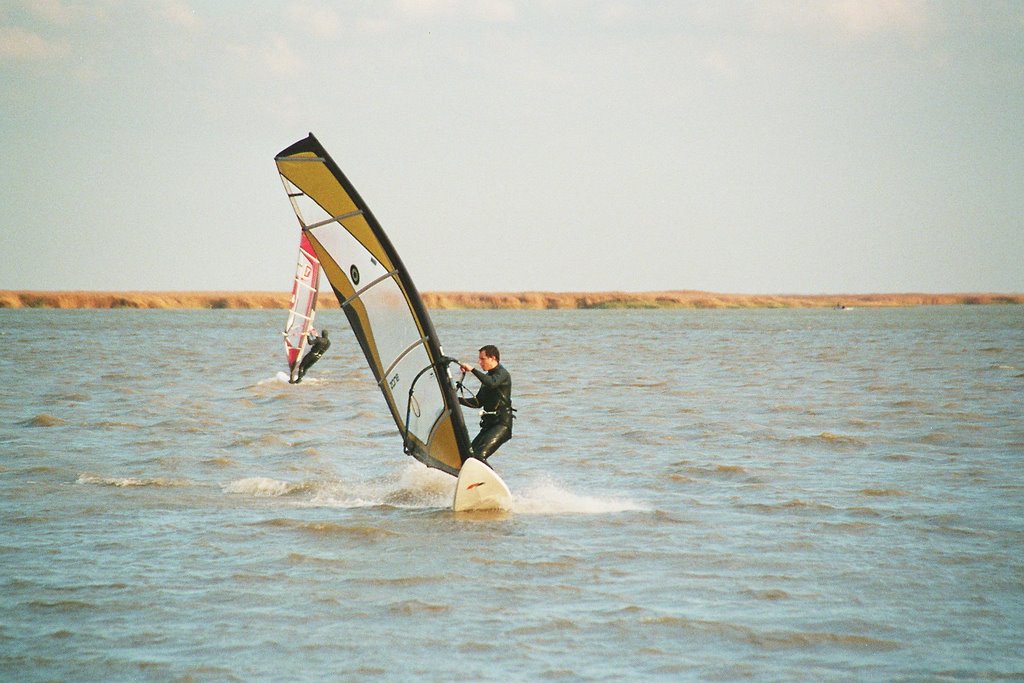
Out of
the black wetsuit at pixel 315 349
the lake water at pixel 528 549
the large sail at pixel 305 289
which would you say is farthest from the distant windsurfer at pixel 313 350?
the lake water at pixel 528 549

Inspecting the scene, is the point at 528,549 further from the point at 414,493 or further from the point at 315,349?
the point at 315,349

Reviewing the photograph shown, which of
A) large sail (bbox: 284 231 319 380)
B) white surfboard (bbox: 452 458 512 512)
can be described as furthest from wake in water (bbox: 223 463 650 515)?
large sail (bbox: 284 231 319 380)

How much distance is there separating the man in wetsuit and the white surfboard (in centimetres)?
15

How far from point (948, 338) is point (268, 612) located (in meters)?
45.2

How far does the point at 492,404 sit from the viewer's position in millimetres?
9805

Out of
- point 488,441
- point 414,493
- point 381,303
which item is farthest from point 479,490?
point 381,303

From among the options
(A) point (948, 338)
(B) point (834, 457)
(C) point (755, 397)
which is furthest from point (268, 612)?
(A) point (948, 338)

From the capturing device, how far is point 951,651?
6.07 m

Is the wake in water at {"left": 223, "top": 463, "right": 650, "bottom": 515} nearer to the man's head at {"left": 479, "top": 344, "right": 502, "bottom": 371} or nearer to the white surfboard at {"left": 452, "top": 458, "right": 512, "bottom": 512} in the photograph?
the white surfboard at {"left": 452, "top": 458, "right": 512, "bottom": 512}

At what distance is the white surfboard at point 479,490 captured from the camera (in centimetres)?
956

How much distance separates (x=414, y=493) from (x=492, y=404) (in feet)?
4.87

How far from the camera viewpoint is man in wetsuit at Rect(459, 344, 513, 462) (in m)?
9.59

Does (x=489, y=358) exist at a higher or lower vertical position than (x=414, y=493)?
higher

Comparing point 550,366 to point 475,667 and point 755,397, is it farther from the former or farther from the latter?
point 475,667
